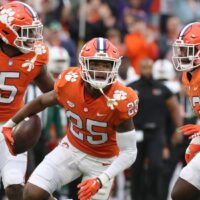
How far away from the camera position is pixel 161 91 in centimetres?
1054

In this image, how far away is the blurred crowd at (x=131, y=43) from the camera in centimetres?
1048

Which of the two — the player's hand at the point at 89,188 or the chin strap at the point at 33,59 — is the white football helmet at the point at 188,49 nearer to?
the player's hand at the point at 89,188

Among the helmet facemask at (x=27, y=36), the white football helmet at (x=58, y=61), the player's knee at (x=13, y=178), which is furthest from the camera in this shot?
the white football helmet at (x=58, y=61)

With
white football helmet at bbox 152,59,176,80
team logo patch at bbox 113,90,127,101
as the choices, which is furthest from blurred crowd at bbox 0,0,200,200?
team logo patch at bbox 113,90,127,101

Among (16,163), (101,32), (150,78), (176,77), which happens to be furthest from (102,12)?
(16,163)

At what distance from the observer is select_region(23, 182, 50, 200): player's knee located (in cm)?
721

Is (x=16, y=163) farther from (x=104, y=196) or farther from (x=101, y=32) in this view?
(x=101, y=32)

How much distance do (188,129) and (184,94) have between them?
3905mm

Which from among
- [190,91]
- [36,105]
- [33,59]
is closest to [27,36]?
[33,59]

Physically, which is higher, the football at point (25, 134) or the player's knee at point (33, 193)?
the football at point (25, 134)

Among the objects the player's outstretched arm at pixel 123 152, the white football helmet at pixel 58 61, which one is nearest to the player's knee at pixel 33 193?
the player's outstretched arm at pixel 123 152

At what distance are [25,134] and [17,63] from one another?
0.62m

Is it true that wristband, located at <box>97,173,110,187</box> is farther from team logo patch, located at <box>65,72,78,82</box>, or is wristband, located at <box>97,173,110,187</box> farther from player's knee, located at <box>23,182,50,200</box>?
team logo patch, located at <box>65,72,78,82</box>

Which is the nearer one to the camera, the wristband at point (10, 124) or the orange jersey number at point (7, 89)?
the wristband at point (10, 124)
